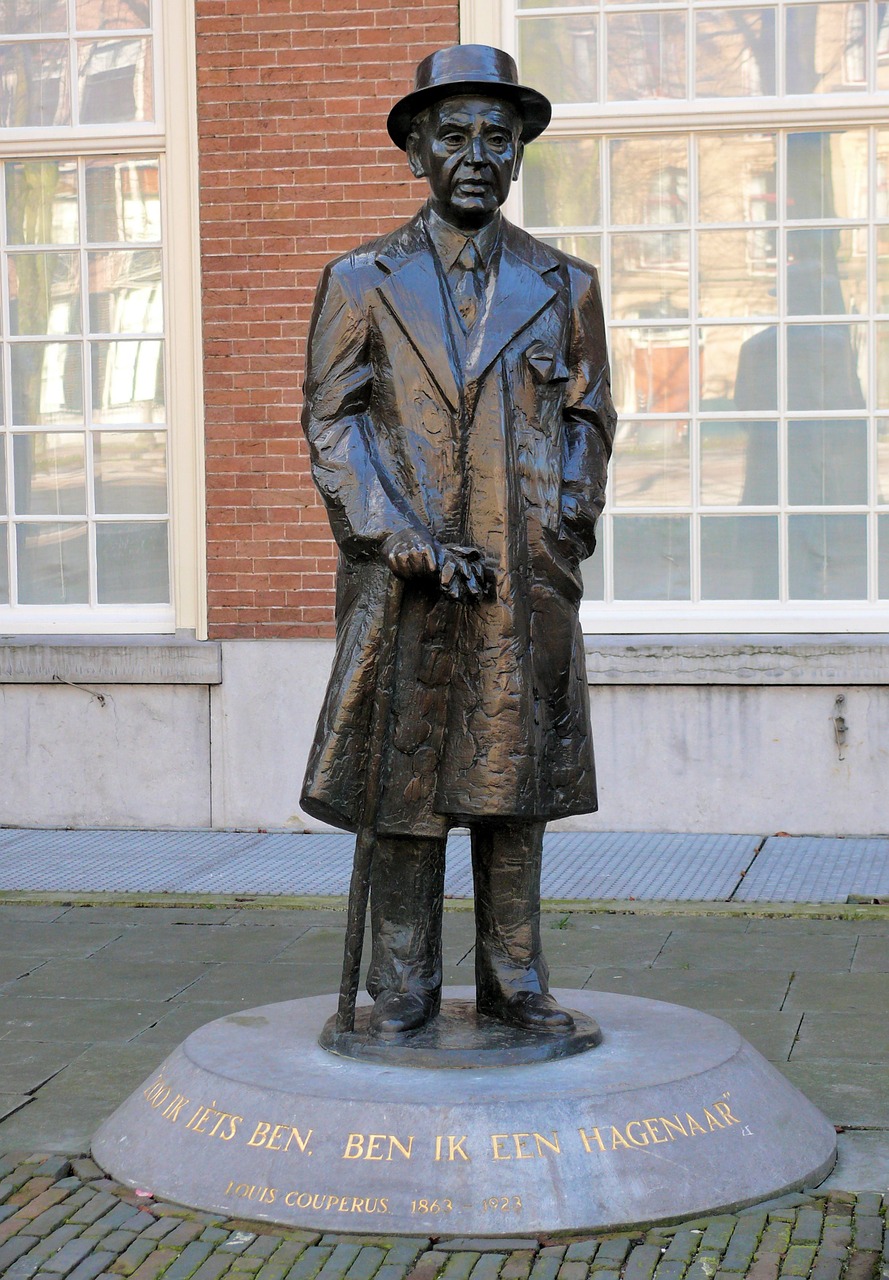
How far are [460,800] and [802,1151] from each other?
1142 millimetres

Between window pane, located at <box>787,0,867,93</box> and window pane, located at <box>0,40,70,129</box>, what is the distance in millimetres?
3663

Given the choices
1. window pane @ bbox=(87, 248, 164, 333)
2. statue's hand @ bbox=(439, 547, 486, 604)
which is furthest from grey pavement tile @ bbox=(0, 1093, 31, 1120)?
window pane @ bbox=(87, 248, 164, 333)

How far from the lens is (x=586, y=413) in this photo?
15.0 ft

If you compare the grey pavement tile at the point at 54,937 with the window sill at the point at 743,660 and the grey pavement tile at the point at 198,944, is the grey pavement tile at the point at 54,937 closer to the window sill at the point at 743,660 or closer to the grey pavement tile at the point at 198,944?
the grey pavement tile at the point at 198,944

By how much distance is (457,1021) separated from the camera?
462 centimetres

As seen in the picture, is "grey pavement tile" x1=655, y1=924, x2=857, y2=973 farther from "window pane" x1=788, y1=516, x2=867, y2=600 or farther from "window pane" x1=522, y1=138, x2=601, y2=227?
"window pane" x1=522, y1=138, x2=601, y2=227

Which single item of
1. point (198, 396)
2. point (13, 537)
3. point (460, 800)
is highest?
point (198, 396)

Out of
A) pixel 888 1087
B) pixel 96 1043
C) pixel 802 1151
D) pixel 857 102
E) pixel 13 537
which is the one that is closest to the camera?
pixel 802 1151

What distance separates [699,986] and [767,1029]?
56cm

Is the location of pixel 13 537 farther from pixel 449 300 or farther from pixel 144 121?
pixel 449 300

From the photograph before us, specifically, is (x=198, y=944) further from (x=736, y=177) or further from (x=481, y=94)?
(x=736, y=177)

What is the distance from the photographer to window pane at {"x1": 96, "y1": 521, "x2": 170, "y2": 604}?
9.38m

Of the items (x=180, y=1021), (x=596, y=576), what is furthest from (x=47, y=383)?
(x=180, y=1021)

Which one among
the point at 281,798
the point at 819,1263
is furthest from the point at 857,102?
the point at 819,1263
